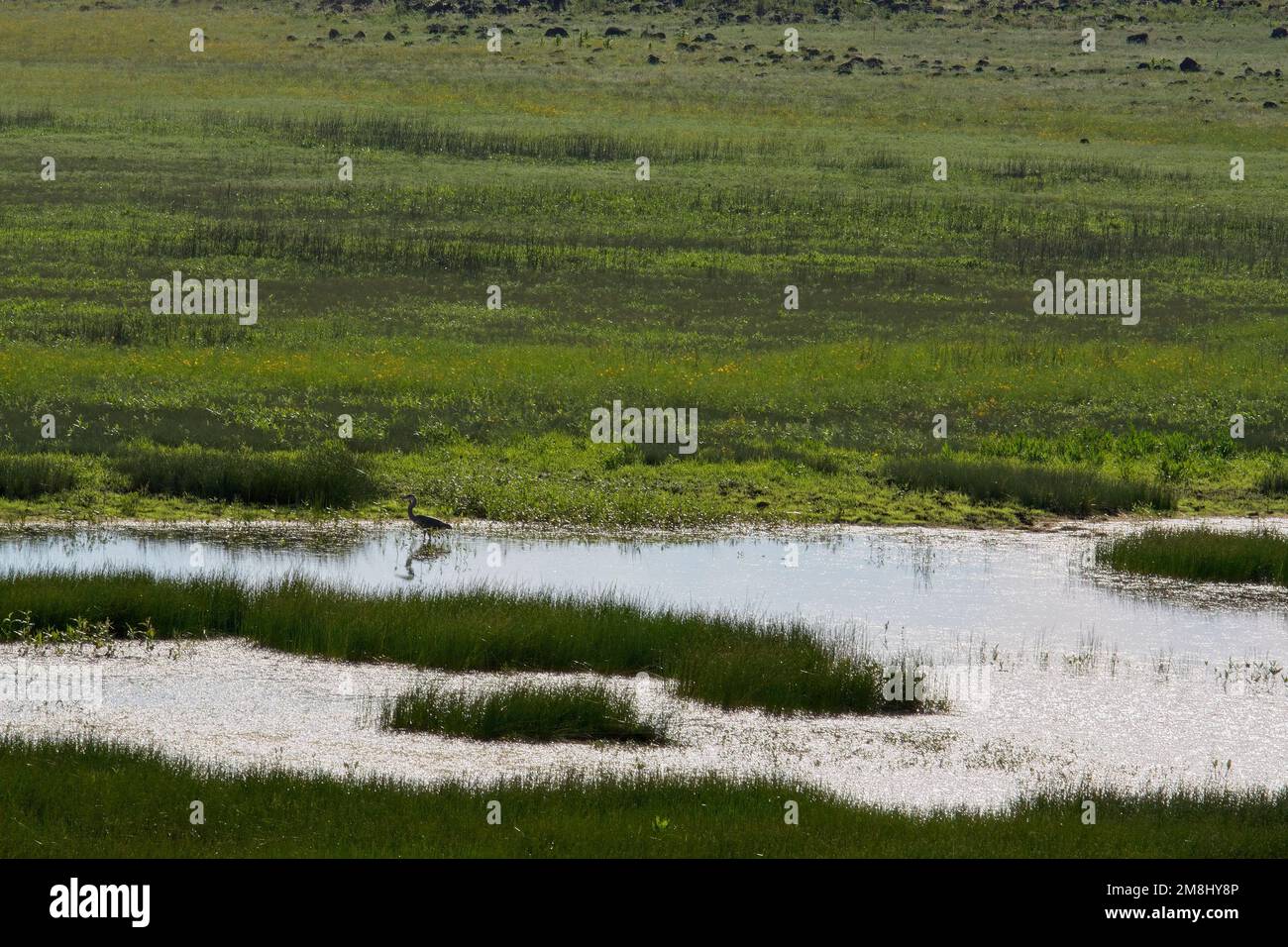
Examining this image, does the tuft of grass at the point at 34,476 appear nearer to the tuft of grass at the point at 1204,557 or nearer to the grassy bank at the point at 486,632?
the grassy bank at the point at 486,632

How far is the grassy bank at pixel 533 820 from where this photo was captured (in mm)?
11945

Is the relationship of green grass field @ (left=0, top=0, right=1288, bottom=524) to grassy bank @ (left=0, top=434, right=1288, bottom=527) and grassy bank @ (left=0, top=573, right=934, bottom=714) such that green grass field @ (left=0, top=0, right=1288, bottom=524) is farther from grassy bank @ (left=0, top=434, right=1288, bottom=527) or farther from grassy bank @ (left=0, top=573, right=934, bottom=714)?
grassy bank @ (left=0, top=573, right=934, bottom=714)

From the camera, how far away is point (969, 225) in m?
52.3

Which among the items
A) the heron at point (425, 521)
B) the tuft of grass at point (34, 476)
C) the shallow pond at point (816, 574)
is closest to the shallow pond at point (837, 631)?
the shallow pond at point (816, 574)

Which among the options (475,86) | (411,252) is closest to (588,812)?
(411,252)

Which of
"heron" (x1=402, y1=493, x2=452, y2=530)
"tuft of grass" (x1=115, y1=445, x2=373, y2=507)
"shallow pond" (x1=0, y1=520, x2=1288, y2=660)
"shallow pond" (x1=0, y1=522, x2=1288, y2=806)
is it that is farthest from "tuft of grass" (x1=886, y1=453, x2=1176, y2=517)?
"tuft of grass" (x1=115, y1=445, x2=373, y2=507)

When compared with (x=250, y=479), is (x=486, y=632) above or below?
below

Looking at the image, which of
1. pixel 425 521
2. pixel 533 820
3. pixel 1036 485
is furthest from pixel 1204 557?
pixel 533 820

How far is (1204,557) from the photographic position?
76.8 feet

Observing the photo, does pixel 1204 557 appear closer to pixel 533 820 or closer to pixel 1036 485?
pixel 1036 485

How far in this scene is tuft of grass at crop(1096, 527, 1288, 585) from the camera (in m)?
23.2

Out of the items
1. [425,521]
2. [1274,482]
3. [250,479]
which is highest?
[250,479]

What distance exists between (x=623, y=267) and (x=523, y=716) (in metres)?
30.3
